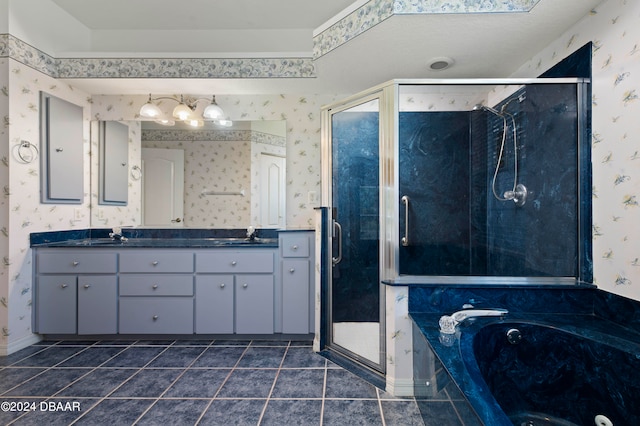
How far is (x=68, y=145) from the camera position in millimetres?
2443

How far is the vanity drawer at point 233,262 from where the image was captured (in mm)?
2266

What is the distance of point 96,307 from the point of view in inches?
88.4

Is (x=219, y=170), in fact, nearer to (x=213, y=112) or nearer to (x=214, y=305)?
(x=213, y=112)

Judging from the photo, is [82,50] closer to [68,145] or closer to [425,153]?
[68,145]

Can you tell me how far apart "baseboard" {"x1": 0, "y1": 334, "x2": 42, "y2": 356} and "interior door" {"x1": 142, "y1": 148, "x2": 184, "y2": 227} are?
3.92ft

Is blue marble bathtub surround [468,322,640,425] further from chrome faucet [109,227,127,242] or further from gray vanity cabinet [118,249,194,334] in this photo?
chrome faucet [109,227,127,242]

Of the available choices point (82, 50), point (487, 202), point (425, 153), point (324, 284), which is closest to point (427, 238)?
point (487, 202)

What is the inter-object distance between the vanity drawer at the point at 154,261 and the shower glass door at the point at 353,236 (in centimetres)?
125

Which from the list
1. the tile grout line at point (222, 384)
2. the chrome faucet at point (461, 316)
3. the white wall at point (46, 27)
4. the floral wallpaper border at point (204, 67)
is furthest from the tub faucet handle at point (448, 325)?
the white wall at point (46, 27)

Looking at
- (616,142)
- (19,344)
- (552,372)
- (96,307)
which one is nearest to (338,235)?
(552,372)

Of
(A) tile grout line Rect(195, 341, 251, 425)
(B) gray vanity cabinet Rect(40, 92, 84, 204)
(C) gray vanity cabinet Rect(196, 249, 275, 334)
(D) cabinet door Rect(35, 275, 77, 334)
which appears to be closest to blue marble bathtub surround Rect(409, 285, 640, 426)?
(A) tile grout line Rect(195, 341, 251, 425)

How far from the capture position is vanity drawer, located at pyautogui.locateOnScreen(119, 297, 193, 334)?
7.38ft

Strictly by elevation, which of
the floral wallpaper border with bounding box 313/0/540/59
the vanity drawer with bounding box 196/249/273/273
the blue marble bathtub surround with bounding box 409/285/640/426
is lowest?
the blue marble bathtub surround with bounding box 409/285/640/426

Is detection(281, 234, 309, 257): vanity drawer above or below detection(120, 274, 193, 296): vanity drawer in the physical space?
above
